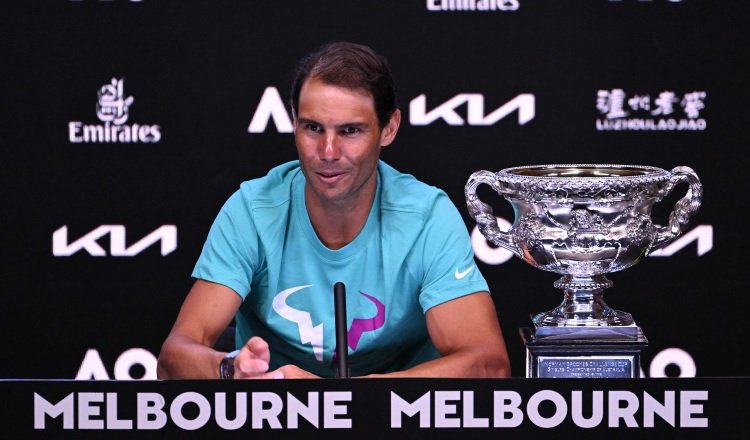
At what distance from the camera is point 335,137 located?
2.28 metres

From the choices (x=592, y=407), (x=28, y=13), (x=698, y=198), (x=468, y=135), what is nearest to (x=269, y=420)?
(x=592, y=407)

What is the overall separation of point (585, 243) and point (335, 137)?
609 mm

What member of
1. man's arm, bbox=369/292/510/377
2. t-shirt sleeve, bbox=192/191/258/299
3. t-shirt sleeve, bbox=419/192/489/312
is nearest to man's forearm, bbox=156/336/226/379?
t-shirt sleeve, bbox=192/191/258/299

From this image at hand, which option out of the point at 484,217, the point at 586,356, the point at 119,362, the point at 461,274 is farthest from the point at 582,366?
the point at 119,362

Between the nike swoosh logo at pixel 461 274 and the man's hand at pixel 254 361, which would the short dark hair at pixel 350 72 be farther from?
the man's hand at pixel 254 361

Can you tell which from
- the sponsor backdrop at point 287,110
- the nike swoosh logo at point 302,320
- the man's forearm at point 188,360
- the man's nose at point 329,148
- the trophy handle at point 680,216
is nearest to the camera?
the trophy handle at point 680,216

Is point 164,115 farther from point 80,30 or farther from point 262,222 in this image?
point 262,222

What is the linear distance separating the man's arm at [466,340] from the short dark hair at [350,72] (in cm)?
41

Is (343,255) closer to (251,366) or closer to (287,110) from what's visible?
(251,366)

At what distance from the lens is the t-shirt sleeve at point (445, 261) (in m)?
2.34

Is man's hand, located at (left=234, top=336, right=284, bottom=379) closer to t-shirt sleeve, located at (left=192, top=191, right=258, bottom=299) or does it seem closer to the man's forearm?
the man's forearm

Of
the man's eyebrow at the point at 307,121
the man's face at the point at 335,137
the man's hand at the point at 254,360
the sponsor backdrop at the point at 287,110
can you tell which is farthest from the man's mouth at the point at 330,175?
the sponsor backdrop at the point at 287,110

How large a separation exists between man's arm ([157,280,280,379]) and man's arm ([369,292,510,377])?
39cm

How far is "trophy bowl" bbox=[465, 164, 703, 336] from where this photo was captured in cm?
189
